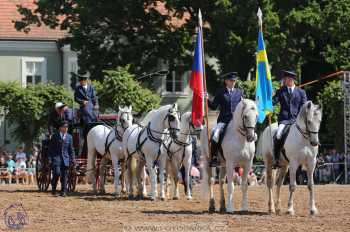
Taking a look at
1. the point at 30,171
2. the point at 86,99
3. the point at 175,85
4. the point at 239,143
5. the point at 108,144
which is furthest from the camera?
the point at 175,85

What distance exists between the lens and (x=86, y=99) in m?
26.0

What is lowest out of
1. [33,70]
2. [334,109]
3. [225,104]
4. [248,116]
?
[248,116]

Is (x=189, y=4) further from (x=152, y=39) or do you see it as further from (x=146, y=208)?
(x=146, y=208)

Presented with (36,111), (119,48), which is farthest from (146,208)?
(119,48)

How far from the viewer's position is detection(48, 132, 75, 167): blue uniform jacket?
24.4 meters

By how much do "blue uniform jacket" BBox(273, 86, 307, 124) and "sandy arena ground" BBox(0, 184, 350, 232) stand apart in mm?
1800

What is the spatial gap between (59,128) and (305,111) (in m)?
8.04

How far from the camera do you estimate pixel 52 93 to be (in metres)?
44.0

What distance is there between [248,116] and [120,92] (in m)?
23.7

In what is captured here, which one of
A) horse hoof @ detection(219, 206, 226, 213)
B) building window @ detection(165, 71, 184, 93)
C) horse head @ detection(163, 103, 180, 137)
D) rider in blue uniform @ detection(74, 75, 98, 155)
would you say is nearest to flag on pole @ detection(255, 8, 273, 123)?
horse hoof @ detection(219, 206, 226, 213)

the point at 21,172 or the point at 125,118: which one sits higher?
the point at 125,118

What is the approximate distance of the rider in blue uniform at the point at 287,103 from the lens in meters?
19.3

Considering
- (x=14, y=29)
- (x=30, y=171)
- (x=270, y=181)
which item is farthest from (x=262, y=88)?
(x=14, y=29)

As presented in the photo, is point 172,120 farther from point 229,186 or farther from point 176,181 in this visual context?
point 229,186
